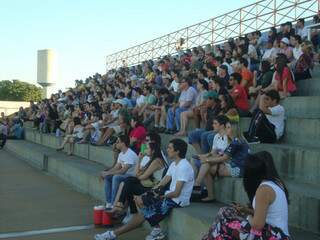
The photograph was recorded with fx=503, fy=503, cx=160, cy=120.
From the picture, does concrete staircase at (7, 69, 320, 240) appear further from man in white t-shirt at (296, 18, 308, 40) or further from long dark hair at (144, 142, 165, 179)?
man in white t-shirt at (296, 18, 308, 40)

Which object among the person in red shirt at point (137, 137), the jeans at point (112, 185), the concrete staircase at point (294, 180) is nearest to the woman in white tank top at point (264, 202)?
the concrete staircase at point (294, 180)

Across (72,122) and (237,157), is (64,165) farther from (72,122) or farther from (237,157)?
(237,157)

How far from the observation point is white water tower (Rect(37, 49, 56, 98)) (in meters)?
43.5

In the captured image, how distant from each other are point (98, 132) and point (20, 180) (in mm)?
2618

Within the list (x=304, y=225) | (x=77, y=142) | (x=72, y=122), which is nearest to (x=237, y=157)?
(x=304, y=225)

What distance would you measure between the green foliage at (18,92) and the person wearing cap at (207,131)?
80.4m

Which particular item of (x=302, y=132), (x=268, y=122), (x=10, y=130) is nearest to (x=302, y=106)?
(x=302, y=132)

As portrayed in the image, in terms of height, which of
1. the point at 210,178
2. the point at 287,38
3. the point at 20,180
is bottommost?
the point at 20,180

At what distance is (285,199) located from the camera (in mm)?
4305

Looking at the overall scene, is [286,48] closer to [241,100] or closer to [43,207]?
[241,100]

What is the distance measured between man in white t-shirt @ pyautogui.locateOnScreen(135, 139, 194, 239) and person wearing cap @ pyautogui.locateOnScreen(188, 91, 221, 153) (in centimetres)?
144

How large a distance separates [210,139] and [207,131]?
51 centimetres

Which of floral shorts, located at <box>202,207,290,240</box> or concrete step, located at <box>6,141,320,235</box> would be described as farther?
concrete step, located at <box>6,141,320,235</box>

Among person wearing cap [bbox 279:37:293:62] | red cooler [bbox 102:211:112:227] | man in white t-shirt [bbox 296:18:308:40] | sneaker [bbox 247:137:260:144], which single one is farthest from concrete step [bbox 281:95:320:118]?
man in white t-shirt [bbox 296:18:308:40]
